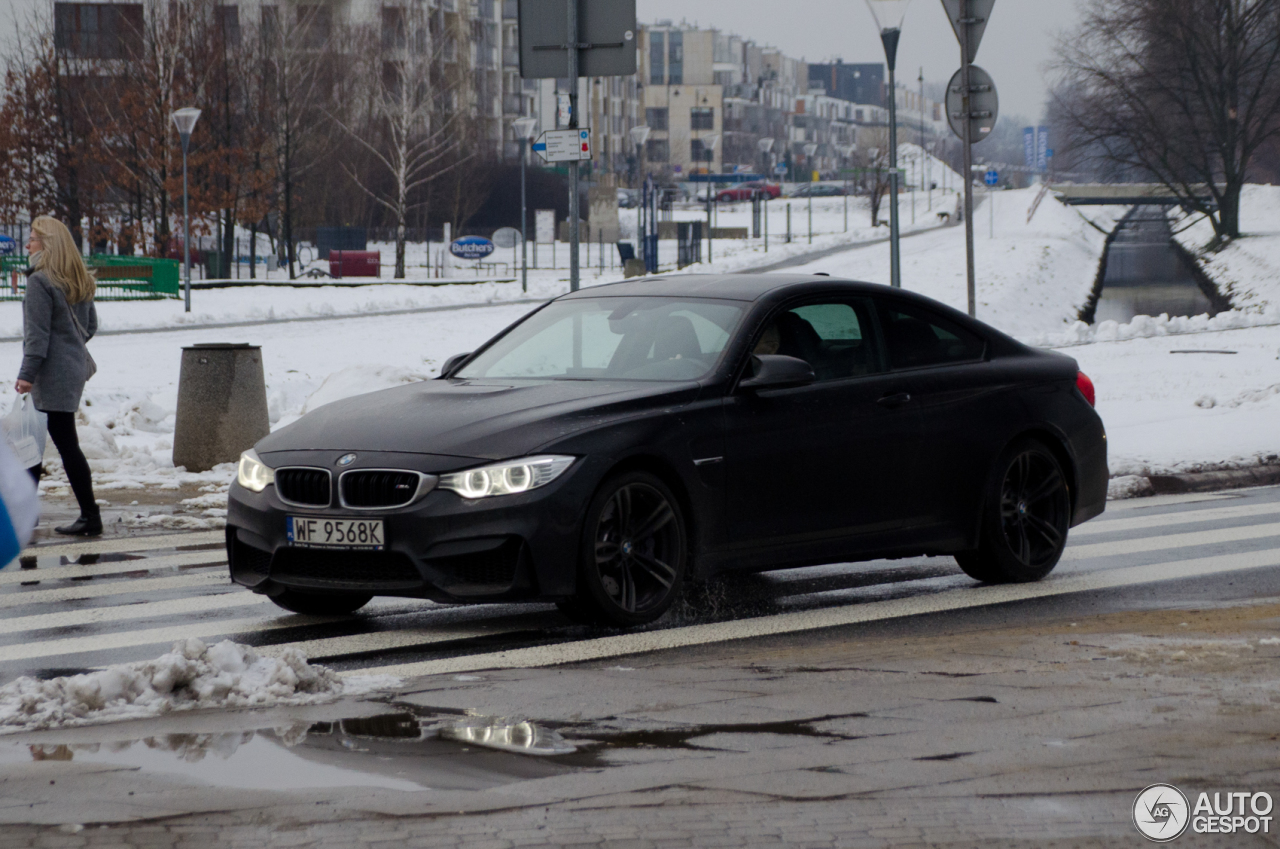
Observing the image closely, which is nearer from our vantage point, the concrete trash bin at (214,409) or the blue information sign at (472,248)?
the concrete trash bin at (214,409)

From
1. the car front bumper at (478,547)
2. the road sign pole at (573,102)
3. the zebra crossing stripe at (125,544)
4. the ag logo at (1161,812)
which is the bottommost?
the zebra crossing stripe at (125,544)

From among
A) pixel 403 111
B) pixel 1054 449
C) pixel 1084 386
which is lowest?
pixel 1054 449

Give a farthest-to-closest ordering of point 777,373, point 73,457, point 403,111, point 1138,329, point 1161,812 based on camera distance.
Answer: point 403,111
point 1138,329
point 73,457
point 777,373
point 1161,812

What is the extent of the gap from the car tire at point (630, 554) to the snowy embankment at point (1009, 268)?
19.5 meters

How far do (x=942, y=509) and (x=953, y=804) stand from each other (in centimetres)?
389

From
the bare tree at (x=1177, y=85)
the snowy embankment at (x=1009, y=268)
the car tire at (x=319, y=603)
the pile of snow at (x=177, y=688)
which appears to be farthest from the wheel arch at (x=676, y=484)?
the bare tree at (x=1177, y=85)

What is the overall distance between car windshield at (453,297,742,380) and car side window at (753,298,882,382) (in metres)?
0.23

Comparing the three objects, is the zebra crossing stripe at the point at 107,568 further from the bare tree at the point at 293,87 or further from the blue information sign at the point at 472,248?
the blue information sign at the point at 472,248

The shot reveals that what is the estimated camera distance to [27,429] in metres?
9.72

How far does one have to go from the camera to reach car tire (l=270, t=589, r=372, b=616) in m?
7.45

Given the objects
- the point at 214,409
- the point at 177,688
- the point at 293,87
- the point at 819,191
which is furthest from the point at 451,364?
the point at 819,191

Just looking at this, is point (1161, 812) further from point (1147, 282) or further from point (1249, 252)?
point (1249, 252)

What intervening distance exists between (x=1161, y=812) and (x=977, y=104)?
39.1ft

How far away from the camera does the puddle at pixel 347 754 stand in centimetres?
454
